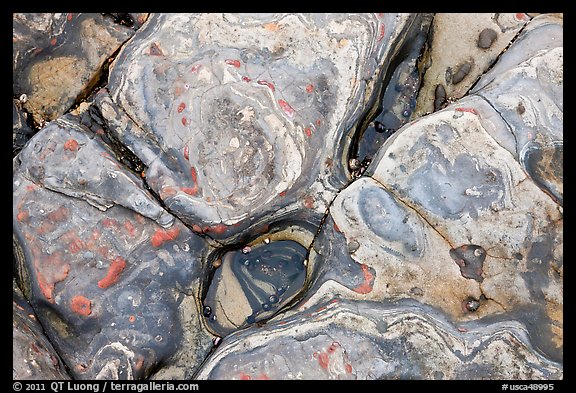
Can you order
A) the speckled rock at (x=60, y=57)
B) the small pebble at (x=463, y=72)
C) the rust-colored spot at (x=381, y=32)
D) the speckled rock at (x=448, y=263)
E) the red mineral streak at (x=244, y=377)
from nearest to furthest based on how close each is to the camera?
the speckled rock at (x=448, y=263) → the red mineral streak at (x=244, y=377) → the rust-colored spot at (x=381, y=32) → the speckled rock at (x=60, y=57) → the small pebble at (x=463, y=72)

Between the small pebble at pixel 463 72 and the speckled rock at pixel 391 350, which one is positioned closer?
the speckled rock at pixel 391 350

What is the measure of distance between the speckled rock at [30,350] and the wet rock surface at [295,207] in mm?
15

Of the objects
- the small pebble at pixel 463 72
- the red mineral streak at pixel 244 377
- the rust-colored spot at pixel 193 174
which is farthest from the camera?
the small pebble at pixel 463 72

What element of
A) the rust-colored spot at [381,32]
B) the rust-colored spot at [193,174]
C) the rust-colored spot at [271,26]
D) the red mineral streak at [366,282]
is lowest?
the red mineral streak at [366,282]

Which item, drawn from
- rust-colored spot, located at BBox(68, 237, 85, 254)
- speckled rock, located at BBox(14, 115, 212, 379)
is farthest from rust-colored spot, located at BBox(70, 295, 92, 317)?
rust-colored spot, located at BBox(68, 237, 85, 254)

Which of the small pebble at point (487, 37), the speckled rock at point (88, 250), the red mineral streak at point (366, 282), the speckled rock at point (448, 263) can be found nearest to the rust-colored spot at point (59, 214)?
the speckled rock at point (88, 250)

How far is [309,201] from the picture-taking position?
4.14 meters

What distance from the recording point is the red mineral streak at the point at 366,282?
394 cm

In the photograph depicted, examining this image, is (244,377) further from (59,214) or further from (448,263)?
(59,214)

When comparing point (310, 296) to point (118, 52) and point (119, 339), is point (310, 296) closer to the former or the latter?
point (119, 339)

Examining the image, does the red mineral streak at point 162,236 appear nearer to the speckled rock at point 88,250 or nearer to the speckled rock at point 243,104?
the speckled rock at point 88,250

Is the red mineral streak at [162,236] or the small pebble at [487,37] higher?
the small pebble at [487,37]

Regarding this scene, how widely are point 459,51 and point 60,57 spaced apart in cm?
344

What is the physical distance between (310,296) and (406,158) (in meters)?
1.32
